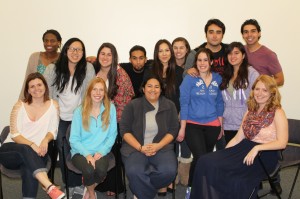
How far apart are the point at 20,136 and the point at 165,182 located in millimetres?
1445

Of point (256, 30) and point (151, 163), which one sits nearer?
point (151, 163)

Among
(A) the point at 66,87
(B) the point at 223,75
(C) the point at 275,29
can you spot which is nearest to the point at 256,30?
(B) the point at 223,75

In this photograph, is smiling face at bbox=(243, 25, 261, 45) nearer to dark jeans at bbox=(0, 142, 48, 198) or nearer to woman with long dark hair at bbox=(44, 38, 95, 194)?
woman with long dark hair at bbox=(44, 38, 95, 194)

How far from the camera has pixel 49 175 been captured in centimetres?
365

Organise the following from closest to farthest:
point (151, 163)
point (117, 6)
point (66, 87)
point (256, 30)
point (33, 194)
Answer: point (33, 194) → point (151, 163) → point (66, 87) → point (256, 30) → point (117, 6)

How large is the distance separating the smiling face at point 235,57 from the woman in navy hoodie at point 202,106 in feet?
0.65

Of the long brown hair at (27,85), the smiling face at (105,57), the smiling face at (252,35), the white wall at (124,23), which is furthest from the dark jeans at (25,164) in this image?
the smiling face at (252,35)

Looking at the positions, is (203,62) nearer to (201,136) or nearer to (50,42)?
(201,136)

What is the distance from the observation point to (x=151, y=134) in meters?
3.67

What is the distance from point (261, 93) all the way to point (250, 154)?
0.57 m

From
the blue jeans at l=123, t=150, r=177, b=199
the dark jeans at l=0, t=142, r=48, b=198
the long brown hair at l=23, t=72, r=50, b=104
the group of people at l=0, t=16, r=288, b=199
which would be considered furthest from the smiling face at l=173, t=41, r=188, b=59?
the dark jeans at l=0, t=142, r=48, b=198

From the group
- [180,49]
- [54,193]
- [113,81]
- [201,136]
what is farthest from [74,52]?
[201,136]

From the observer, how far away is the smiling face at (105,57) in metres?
3.88

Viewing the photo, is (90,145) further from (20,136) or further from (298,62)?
(298,62)
